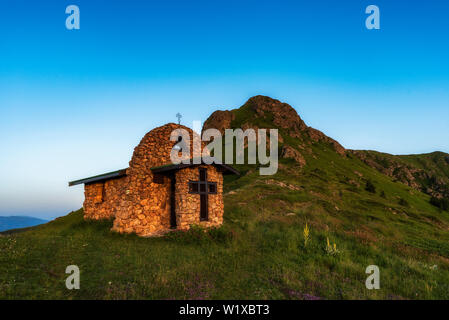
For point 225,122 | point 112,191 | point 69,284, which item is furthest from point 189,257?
point 225,122

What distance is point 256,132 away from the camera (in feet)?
281

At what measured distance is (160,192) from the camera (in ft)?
53.9

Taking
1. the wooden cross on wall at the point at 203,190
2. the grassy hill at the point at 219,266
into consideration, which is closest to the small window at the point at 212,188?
the wooden cross on wall at the point at 203,190

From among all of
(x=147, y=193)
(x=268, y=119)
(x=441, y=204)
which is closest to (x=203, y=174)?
(x=147, y=193)

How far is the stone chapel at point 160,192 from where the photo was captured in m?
15.1

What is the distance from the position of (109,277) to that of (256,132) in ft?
264

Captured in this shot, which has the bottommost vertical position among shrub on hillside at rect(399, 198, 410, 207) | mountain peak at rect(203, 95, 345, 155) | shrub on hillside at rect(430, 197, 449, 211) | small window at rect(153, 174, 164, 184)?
shrub on hillside at rect(430, 197, 449, 211)

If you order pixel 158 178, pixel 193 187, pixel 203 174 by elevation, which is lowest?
pixel 193 187

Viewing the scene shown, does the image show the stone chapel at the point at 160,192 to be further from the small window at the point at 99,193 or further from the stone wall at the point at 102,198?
the small window at the point at 99,193

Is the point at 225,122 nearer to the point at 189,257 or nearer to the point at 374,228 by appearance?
the point at 374,228

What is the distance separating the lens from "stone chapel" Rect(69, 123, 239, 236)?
1513 centimetres

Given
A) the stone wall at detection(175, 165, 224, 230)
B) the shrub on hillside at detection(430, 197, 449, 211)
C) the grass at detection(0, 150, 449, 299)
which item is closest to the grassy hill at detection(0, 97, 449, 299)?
the grass at detection(0, 150, 449, 299)

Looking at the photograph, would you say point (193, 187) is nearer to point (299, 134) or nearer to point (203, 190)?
point (203, 190)

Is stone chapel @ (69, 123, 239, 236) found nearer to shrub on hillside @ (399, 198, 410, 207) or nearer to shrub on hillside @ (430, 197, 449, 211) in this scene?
shrub on hillside @ (399, 198, 410, 207)
